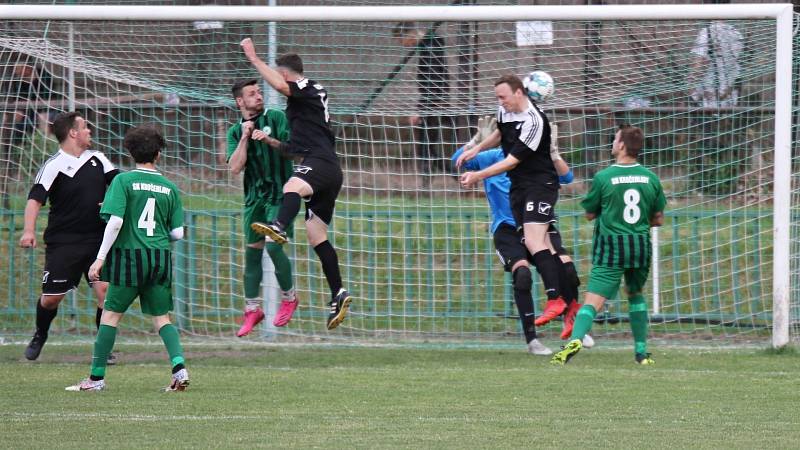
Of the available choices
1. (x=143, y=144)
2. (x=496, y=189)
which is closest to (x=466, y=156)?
(x=496, y=189)

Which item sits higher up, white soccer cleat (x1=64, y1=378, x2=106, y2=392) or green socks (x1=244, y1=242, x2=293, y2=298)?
green socks (x1=244, y1=242, x2=293, y2=298)

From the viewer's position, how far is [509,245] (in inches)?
411

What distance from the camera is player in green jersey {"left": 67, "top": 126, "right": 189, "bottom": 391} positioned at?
775cm

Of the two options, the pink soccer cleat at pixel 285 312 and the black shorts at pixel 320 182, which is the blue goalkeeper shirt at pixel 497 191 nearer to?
the black shorts at pixel 320 182

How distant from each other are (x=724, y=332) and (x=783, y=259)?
5.57 ft

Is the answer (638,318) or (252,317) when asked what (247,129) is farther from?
(638,318)

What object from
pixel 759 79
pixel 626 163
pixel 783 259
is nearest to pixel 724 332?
pixel 783 259

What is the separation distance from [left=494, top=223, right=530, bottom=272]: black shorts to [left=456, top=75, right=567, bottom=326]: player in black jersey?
602 mm

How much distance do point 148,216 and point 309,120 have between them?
189 centimetres

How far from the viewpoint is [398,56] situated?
11133mm

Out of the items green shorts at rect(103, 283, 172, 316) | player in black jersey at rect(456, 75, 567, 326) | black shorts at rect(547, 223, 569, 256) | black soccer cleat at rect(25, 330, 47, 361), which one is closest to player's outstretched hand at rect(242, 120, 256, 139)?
player in black jersey at rect(456, 75, 567, 326)

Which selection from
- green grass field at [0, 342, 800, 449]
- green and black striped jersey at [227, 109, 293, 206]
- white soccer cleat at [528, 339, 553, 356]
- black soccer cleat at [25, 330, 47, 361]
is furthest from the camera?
white soccer cleat at [528, 339, 553, 356]

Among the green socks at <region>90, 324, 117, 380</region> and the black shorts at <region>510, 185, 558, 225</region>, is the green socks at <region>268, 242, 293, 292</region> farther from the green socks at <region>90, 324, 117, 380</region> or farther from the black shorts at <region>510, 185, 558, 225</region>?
the green socks at <region>90, 324, 117, 380</region>

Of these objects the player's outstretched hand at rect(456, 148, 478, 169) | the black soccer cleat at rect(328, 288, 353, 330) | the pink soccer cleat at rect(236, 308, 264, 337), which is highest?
the player's outstretched hand at rect(456, 148, 478, 169)
